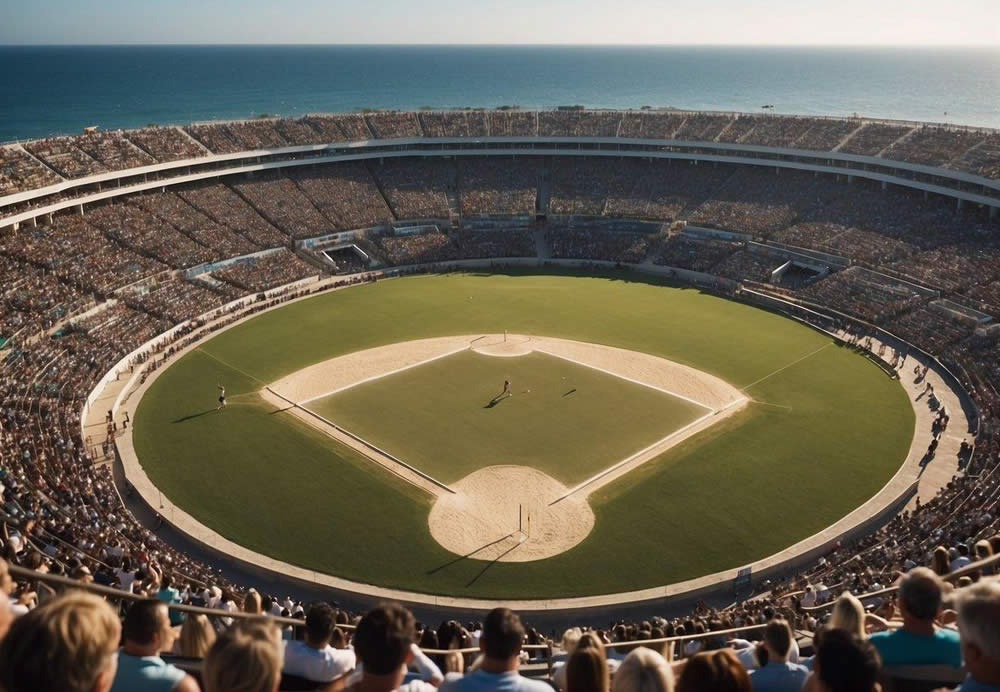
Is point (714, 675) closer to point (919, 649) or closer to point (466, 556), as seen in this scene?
point (919, 649)

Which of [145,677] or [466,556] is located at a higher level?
[466,556]

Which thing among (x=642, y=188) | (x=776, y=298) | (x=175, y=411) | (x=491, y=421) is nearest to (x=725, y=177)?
(x=642, y=188)

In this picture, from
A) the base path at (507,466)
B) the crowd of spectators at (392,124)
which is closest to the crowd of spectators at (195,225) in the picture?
the base path at (507,466)

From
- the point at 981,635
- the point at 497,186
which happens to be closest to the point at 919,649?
the point at 981,635

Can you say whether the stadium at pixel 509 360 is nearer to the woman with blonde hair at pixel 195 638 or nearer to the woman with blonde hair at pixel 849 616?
the woman with blonde hair at pixel 195 638

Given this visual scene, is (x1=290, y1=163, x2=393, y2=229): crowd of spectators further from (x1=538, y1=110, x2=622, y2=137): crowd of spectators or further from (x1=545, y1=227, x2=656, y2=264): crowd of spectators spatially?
(x1=538, y1=110, x2=622, y2=137): crowd of spectators

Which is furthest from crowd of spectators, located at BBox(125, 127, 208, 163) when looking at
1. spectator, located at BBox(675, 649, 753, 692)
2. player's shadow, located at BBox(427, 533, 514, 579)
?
spectator, located at BBox(675, 649, 753, 692)
